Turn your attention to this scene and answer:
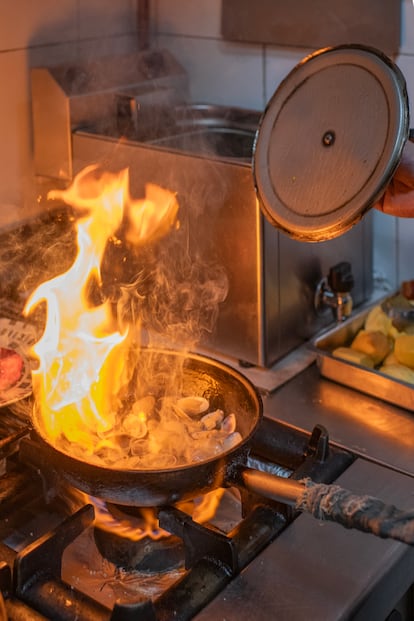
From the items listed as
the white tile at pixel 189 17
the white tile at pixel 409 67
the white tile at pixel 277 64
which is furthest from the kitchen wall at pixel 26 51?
the white tile at pixel 409 67

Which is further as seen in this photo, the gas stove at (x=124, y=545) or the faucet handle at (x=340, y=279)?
the faucet handle at (x=340, y=279)

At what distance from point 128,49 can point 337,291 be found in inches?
34.8

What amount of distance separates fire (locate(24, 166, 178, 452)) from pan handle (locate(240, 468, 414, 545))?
0.98 feet

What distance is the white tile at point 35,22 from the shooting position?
72.0 inches

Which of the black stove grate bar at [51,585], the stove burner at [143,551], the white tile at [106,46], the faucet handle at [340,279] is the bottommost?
the stove burner at [143,551]

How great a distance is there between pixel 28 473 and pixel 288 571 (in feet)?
1.42

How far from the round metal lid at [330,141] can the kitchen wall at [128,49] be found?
19.6 inches

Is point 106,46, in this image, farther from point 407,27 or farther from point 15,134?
point 407,27

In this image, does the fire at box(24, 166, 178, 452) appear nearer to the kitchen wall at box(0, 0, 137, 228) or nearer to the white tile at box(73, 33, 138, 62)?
the kitchen wall at box(0, 0, 137, 228)

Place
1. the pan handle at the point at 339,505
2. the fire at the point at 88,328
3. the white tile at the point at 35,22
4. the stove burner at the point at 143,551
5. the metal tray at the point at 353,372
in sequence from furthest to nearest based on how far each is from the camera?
1. the white tile at the point at 35,22
2. the metal tray at the point at 353,372
3. the fire at the point at 88,328
4. the stove burner at the point at 143,551
5. the pan handle at the point at 339,505

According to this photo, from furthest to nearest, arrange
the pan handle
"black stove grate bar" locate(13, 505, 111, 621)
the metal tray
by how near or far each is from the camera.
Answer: the metal tray → "black stove grate bar" locate(13, 505, 111, 621) → the pan handle

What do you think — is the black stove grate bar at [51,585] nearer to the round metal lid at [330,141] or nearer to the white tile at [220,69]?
the round metal lid at [330,141]

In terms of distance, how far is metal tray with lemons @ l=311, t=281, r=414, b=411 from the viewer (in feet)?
4.92

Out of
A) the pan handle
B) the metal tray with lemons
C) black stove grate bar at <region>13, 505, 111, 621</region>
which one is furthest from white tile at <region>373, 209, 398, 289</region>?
black stove grate bar at <region>13, 505, 111, 621</region>
